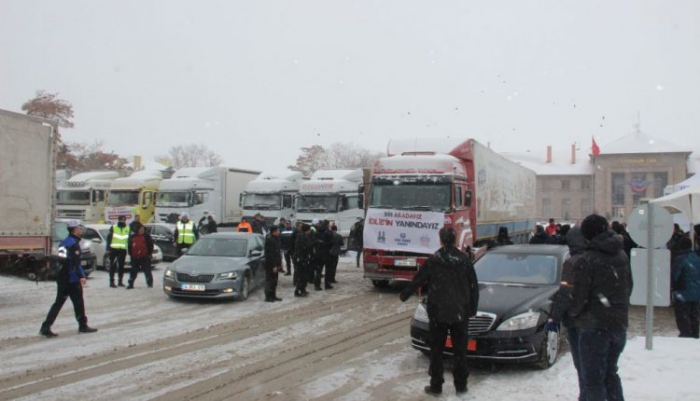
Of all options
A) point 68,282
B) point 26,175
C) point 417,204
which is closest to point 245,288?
point 417,204

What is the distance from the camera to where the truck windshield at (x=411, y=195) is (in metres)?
14.8

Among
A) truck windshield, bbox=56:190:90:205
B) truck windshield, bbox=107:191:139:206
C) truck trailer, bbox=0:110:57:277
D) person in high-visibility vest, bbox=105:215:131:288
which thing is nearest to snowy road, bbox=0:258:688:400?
truck trailer, bbox=0:110:57:277

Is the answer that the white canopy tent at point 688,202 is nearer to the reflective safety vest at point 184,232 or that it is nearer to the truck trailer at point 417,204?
the truck trailer at point 417,204

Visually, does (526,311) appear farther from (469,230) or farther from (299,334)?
(469,230)

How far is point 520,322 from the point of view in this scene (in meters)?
7.47

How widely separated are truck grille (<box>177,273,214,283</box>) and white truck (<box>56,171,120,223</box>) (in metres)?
19.4

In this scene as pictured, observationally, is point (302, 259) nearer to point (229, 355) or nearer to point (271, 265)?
point (271, 265)

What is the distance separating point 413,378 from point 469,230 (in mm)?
8941

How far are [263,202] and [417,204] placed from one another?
1403 centimetres

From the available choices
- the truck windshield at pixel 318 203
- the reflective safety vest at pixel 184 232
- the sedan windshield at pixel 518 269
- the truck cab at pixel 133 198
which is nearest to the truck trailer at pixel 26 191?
the reflective safety vest at pixel 184 232

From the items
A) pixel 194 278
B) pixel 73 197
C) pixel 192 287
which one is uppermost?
pixel 73 197

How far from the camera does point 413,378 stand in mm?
7332

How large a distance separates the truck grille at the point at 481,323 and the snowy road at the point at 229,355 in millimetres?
539

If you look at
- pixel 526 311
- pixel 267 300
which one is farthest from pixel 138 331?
pixel 526 311
